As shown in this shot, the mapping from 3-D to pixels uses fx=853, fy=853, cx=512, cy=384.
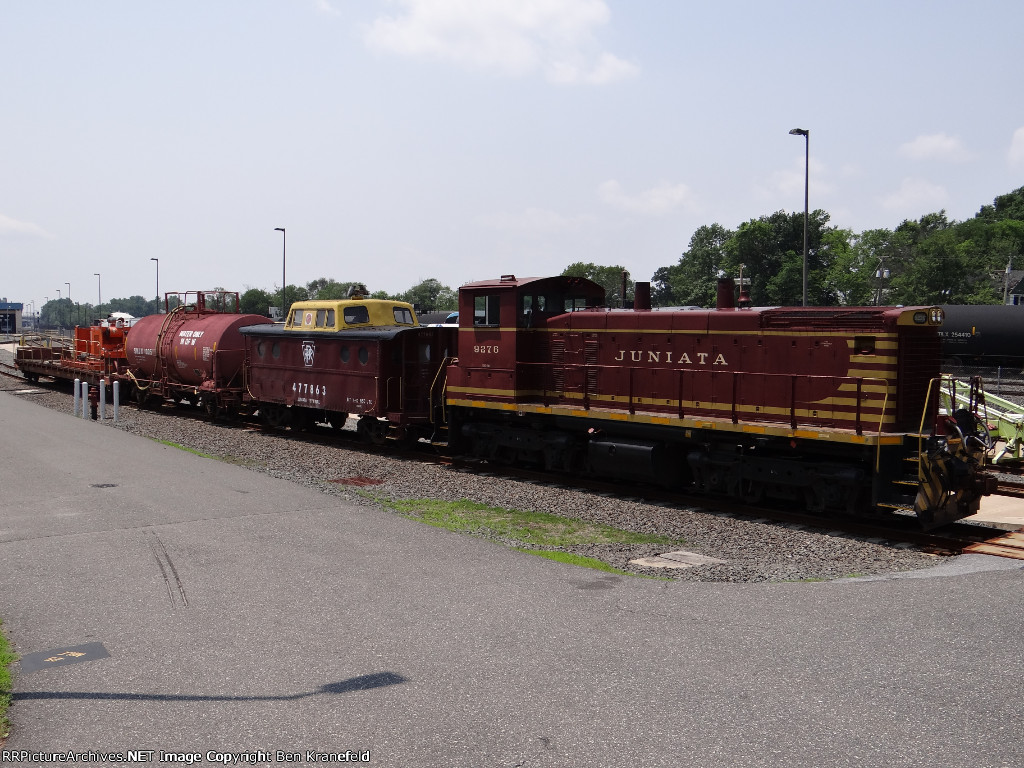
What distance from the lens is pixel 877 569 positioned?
10617mm

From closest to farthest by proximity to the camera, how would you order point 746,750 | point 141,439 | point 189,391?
point 746,750, point 141,439, point 189,391

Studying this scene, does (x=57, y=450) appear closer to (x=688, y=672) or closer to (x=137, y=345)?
(x=137, y=345)

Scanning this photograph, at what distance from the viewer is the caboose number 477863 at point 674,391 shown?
41.7 feet

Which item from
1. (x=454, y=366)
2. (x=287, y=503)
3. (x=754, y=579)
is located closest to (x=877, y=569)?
(x=754, y=579)

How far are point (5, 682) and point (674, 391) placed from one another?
448 inches

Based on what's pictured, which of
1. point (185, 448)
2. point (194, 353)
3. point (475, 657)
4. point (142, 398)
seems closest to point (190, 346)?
point (194, 353)

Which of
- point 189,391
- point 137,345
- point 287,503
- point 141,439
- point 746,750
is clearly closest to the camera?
point 746,750

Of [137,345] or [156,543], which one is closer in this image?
[156,543]

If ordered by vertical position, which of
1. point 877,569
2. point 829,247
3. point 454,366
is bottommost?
point 877,569

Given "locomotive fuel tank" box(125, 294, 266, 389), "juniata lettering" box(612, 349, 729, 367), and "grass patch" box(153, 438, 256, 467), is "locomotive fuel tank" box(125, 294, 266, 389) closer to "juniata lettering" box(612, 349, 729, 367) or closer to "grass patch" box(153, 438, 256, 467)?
"grass patch" box(153, 438, 256, 467)

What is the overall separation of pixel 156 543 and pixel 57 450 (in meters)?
9.71

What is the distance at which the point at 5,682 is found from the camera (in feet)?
20.9

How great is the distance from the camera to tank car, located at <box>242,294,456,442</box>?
66.6 ft

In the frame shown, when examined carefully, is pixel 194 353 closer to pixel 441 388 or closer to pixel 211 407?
pixel 211 407
